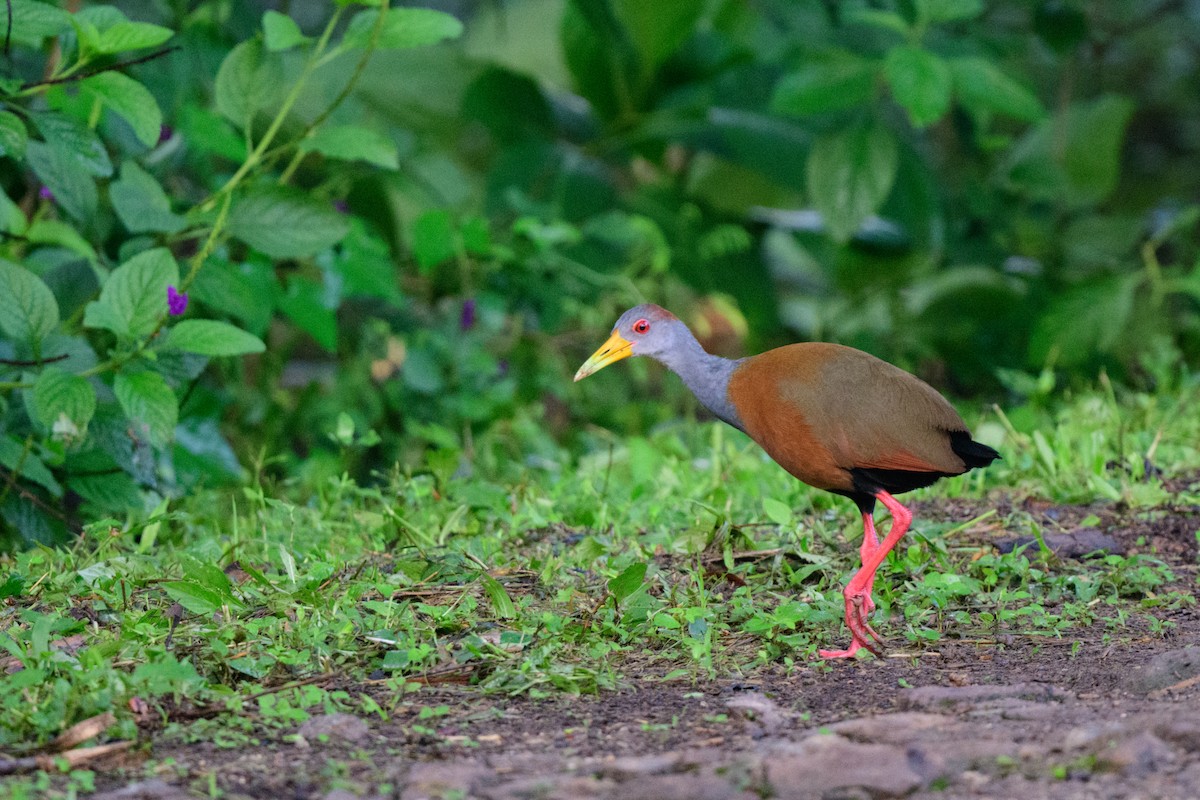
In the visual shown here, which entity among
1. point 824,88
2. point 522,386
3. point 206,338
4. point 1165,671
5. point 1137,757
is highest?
point 824,88

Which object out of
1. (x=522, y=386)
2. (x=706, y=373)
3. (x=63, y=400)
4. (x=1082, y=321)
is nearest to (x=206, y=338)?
(x=63, y=400)

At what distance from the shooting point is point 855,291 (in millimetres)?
7145

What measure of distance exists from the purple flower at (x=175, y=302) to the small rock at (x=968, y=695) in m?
2.10

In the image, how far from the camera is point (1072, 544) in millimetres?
3660

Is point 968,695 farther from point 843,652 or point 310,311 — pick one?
point 310,311

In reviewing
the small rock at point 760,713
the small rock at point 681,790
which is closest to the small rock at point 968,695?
the small rock at point 760,713

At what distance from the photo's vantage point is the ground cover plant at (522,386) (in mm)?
2762

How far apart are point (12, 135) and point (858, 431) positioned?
7.32ft

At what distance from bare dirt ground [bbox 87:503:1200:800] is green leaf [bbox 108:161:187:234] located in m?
1.89

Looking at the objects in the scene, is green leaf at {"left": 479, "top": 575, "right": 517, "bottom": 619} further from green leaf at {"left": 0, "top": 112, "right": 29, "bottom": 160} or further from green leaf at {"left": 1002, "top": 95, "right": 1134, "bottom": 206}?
green leaf at {"left": 1002, "top": 95, "right": 1134, "bottom": 206}

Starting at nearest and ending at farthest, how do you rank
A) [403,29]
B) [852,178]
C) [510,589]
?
[510,589]
[403,29]
[852,178]

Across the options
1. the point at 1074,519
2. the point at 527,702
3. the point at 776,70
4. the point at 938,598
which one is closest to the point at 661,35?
the point at 776,70

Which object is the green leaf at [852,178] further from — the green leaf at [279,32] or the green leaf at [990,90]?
the green leaf at [279,32]

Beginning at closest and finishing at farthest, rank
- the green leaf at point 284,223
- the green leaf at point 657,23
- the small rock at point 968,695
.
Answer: the small rock at point 968,695, the green leaf at point 284,223, the green leaf at point 657,23
